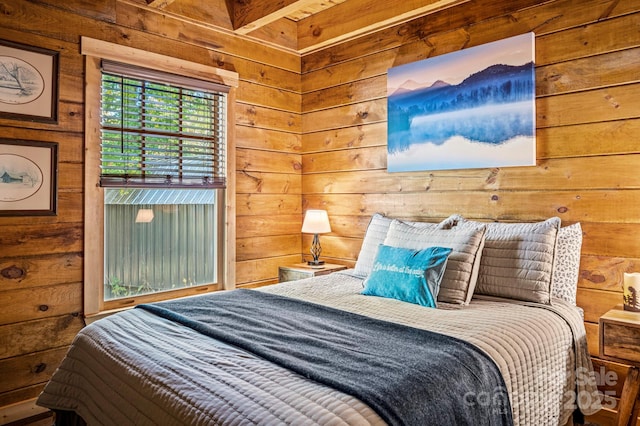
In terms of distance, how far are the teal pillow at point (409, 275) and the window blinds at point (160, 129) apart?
1528mm

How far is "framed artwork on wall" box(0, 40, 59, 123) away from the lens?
7.97 ft

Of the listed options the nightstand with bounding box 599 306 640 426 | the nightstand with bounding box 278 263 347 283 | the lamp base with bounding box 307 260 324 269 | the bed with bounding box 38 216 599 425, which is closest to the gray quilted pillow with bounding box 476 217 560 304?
the bed with bounding box 38 216 599 425

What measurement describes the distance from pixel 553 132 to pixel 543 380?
1431 mm

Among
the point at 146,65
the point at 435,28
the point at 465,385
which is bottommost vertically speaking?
the point at 465,385

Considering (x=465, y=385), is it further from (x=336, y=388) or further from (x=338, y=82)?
(x=338, y=82)

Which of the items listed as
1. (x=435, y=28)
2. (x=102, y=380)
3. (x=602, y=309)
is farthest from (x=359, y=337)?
(x=435, y=28)

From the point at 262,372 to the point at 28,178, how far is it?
1.97 meters

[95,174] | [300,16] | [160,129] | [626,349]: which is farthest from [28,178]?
[626,349]

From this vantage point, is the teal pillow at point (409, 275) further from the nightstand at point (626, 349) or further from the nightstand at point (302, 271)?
the nightstand at point (302, 271)

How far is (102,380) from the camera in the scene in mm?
1604

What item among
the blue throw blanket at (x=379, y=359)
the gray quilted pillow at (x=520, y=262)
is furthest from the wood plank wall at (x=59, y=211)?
the gray quilted pillow at (x=520, y=262)

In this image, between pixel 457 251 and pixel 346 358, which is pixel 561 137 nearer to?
pixel 457 251

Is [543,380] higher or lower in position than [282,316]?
lower

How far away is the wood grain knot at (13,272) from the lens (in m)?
2.43
